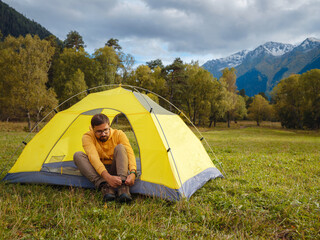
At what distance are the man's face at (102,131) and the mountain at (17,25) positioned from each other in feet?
316

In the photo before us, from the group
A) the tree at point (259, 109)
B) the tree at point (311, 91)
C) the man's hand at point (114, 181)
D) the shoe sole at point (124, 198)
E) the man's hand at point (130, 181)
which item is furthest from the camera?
the tree at point (259, 109)

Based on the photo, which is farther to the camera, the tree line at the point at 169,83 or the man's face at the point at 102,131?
the tree line at the point at 169,83

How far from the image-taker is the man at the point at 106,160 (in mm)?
3492

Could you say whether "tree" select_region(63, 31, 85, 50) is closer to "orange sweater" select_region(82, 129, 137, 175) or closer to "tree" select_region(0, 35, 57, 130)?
"tree" select_region(0, 35, 57, 130)

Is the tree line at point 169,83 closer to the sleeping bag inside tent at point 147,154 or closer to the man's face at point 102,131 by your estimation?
the sleeping bag inside tent at point 147,154

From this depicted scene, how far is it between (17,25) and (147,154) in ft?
363

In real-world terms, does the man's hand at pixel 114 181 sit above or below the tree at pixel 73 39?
below

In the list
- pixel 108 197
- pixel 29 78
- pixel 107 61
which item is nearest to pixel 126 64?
pixel 107 61

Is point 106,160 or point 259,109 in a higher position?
point 259,109

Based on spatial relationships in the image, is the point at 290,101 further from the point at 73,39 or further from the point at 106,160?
the point at 73,39

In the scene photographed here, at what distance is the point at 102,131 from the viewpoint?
3.90 metres

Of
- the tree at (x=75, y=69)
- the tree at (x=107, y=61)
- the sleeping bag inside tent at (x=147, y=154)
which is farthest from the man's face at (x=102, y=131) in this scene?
the tree at (x=107, y=61)

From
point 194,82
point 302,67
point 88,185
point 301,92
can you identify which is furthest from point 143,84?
point 302,67

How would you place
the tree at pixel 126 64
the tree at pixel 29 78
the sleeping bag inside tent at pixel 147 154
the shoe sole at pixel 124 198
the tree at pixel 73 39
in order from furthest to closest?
the tree at pixel 73 39 < the tree at pixel 126 64 < the tree at pixel 29 78 < the sleeping bag inside tent at pixel 147 154 < the shoe sole at pixel 124 198
